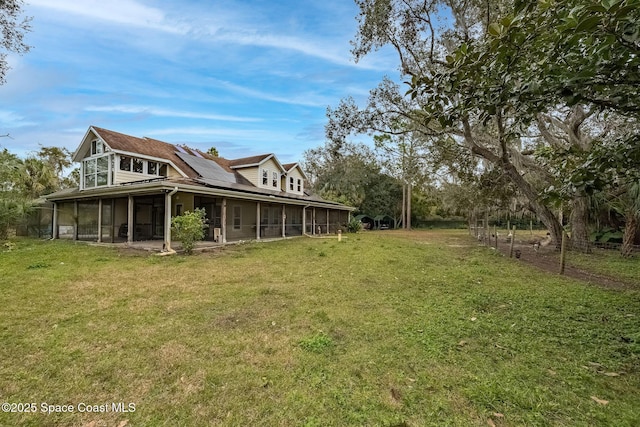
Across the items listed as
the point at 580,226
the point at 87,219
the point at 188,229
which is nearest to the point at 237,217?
the point at 188,229

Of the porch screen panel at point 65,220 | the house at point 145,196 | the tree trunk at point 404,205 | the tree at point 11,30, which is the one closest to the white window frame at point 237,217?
the house at point 145,196

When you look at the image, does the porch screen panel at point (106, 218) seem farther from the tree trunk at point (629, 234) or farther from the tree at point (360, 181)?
the tree at point (360, 181)

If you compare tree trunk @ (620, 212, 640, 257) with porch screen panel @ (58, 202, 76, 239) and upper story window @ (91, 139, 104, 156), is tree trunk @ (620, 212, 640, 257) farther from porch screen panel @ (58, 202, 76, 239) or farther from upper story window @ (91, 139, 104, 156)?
porch screen panel @ (58, 202, 76, 239)

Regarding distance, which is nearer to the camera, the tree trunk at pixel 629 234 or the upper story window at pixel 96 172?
the tree trunk at pixel 629 234

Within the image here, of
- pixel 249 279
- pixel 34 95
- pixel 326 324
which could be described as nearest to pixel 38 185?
pixel 34 95

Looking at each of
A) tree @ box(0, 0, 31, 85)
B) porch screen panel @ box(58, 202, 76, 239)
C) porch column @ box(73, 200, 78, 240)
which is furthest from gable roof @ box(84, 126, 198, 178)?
tree @ box(0, 0, 31, 85)

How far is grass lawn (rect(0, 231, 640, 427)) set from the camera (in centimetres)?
245

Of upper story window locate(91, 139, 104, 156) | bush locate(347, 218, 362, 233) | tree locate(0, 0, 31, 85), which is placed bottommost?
bush locate(347, 218, 362, 233)

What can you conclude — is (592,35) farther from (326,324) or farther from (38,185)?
(38,185)

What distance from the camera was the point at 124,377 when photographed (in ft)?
9.49

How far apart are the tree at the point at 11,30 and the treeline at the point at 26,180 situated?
23.3 feet

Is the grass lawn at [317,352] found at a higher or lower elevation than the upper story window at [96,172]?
lower

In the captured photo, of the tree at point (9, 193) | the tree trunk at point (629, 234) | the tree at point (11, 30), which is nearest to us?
the tree at point (11, 30)

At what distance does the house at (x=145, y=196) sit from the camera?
46.6ft
